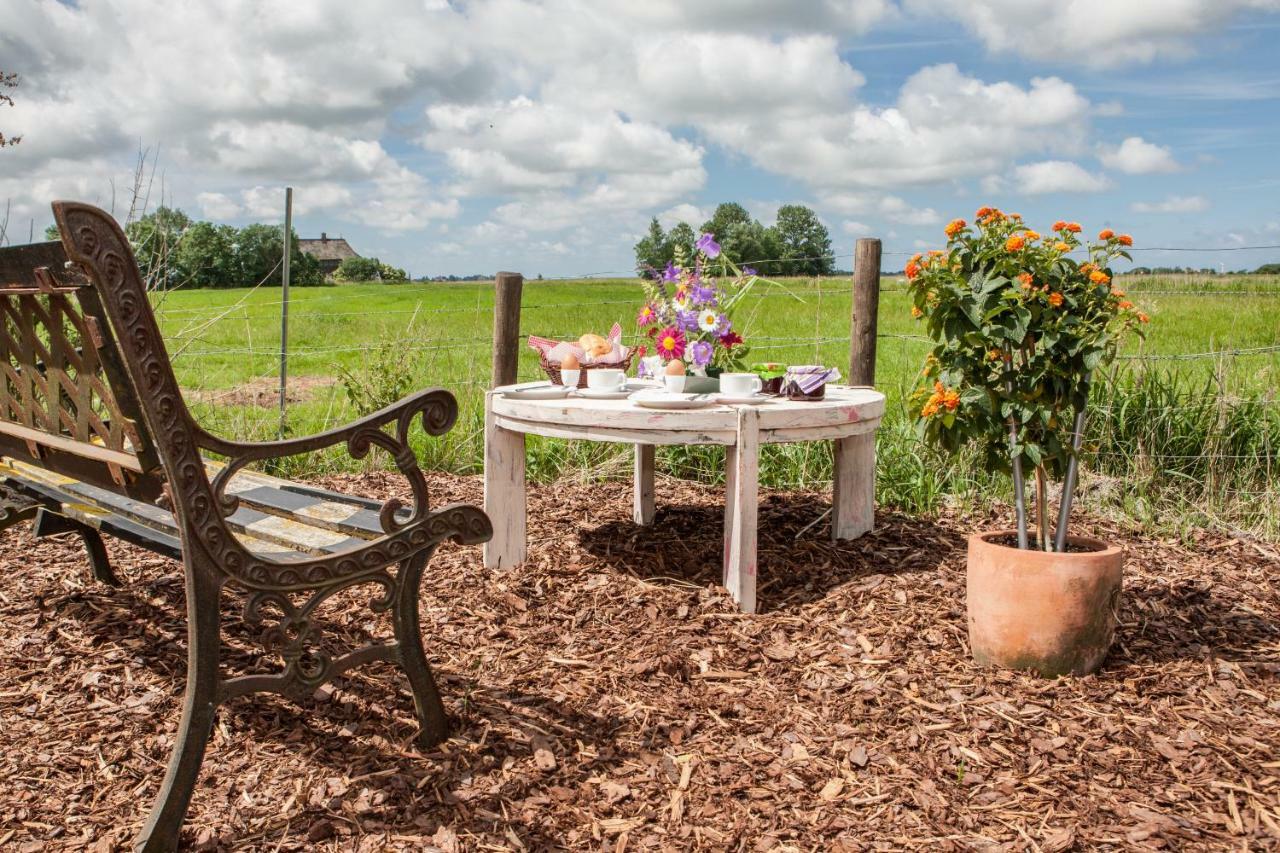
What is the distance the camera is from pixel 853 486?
4.19 m

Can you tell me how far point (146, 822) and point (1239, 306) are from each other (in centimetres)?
1084

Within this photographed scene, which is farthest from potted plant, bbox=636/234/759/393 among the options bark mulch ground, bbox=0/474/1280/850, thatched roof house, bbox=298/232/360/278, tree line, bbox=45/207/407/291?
thatched roof house, bbox=298/232/360/278

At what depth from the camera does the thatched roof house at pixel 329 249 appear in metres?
56.6

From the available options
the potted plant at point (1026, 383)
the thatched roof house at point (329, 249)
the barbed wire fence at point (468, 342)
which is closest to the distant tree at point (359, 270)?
the thatched roof house at point (329, 249)

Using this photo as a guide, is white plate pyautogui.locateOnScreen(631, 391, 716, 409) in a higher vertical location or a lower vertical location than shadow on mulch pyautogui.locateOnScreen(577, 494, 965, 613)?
higher

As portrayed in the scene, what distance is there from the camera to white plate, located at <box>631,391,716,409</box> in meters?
3.49

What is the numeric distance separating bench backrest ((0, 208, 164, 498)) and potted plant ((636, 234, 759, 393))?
195 centimetres

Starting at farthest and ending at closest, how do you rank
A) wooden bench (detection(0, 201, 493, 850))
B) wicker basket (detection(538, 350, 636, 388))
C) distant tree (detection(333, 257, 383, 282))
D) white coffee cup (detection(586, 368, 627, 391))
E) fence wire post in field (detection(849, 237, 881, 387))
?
distant tree (detection(333, 257, 383, 282))
fence wire post in field (detection(849, 237, 881, 387))
wicker basket (detection(538, 350, 636, 388))
white coffee cup (detection(586, 368, 627, 391))
wooden bench (detection(0, 201, 493, 850))

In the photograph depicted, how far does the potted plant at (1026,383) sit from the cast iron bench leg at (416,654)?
157 centimetres

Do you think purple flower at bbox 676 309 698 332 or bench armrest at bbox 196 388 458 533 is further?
purple flower at bbox 676 309 698 332

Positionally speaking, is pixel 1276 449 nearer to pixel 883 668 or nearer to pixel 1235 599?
pixel 1235 599

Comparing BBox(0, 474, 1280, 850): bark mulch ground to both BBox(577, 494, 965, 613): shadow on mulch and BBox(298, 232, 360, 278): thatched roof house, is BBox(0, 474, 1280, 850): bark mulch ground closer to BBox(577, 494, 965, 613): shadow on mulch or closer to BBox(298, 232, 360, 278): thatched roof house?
BBox(577, 494, 965, 613): shadow on mulch

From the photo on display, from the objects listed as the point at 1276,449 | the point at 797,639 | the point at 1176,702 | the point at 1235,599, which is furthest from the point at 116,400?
the point at 1276,449

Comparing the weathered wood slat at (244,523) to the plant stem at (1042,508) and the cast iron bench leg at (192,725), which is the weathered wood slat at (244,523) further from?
the plant stem at (1042,508)
